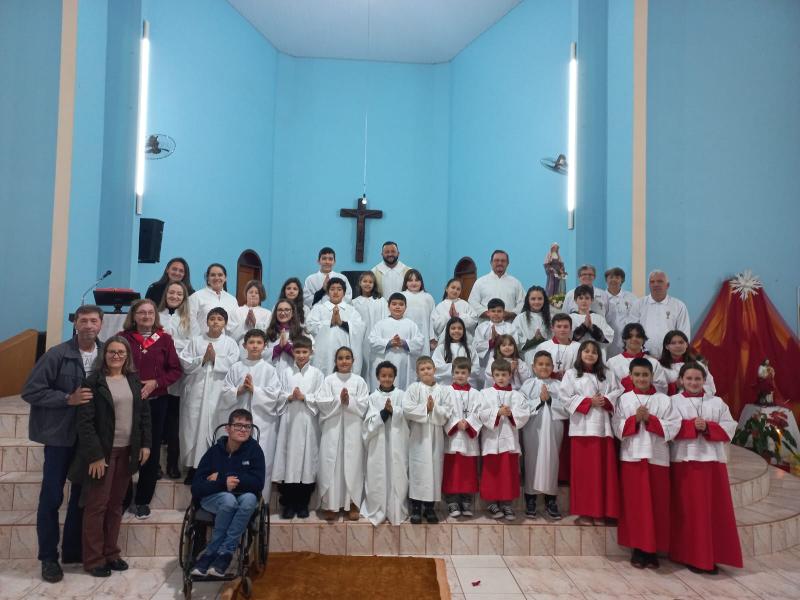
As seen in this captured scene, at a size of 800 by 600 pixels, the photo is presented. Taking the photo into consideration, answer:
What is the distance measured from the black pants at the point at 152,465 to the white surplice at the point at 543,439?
2.94 metres

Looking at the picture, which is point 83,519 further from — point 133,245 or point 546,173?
point 546,173

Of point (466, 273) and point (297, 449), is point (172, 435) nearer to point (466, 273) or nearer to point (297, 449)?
point (297, 449)

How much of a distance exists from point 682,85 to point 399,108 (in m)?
5.06

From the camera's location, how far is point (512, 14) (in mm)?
9617

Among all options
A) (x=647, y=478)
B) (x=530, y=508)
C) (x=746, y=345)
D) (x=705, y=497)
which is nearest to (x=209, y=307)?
(x=530, y=508)

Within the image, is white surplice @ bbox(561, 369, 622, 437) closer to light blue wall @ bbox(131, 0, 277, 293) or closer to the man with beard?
the man with beard

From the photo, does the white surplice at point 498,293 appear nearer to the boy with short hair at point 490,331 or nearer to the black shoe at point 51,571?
the boy with short hair at point 490,331

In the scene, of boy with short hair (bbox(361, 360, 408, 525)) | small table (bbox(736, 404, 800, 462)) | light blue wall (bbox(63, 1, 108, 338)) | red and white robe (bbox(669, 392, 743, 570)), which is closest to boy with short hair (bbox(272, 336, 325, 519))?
boy with short hair (bbox(361, 360, 408, 525))

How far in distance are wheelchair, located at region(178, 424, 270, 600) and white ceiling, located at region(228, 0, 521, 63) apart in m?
8.34

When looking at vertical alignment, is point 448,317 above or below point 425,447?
above

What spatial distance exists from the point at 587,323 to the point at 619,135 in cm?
344

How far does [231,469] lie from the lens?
392cm

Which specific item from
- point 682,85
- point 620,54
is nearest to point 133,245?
point 620,54

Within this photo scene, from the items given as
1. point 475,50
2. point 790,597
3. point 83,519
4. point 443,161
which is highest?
point 475,50
